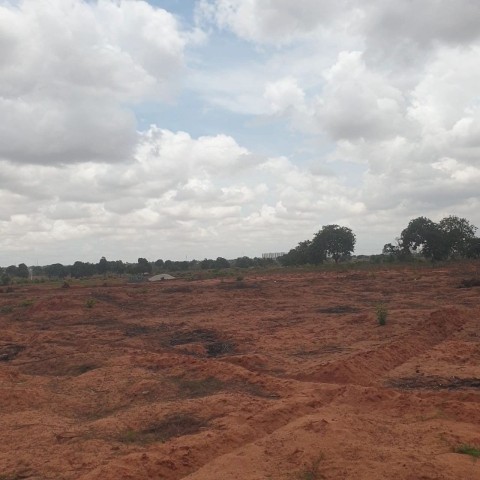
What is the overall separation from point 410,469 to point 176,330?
12822mm

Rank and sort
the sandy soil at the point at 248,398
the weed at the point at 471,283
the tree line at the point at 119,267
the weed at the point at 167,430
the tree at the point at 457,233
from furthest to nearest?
1. the tree line at the point at 119,267
2. the tree at the point at 457,233
3. the weed at the point at 471,283
4. the weed at the point at 167,430
5. the sandy soil at the point at 248,398

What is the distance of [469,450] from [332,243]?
59283 mm

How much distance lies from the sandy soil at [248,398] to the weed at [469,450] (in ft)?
0.28

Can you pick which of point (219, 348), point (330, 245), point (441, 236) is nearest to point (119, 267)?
point (330, 245)

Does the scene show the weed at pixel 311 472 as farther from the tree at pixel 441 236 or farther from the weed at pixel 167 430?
the tree at pixel 441 236

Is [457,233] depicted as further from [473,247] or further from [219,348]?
[219,348]

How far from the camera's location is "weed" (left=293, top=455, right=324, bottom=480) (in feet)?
17.9

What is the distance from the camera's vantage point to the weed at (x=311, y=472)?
17.9 feet

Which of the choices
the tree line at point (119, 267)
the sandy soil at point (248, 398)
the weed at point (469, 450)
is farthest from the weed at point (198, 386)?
the tree line at point (119, 267)

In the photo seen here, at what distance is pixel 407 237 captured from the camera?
5450 cm

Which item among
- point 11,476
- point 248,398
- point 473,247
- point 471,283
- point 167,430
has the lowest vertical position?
point 11,476

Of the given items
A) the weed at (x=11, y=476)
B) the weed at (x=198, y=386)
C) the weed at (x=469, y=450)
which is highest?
the weed at (x=469, y=450)

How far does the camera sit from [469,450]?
590 cm

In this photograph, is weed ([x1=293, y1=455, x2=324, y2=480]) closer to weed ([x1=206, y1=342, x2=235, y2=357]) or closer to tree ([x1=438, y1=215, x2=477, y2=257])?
weed ([x1=206, y1=342, x2=235, y2=357])
